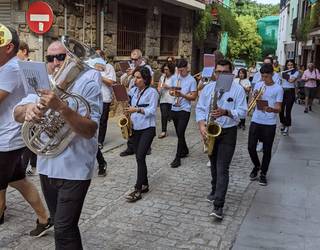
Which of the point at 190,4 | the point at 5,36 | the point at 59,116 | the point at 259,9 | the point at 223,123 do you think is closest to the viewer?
the point at 59,116

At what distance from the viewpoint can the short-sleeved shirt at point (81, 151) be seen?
3.03 m

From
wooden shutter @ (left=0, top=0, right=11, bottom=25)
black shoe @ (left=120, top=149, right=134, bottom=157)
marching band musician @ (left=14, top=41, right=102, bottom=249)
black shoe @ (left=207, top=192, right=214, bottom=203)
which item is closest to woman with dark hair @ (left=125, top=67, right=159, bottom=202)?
black shoe @ (left=207, top=192, right=214, bottom=203)

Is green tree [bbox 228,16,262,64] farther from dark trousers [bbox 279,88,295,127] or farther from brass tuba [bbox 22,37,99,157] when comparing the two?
brass tuba [bbox 22,37,99,157]

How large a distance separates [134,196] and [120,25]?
26.6ft

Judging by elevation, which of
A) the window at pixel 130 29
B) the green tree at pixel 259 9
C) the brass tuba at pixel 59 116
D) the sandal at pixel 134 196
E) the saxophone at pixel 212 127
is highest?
the green tree at pixel 259 9

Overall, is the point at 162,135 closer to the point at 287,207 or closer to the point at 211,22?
the point at 287,207

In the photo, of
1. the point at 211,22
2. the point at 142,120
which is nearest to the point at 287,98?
the point at 142,120

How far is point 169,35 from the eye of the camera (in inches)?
663

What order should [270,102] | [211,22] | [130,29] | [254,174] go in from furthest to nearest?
[211,22] < [130,29] < [254,174] < [270,102]

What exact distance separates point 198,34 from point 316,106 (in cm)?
546

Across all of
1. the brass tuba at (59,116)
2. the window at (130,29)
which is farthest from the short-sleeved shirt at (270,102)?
the window at (130,29)

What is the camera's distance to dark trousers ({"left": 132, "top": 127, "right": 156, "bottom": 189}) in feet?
18.1

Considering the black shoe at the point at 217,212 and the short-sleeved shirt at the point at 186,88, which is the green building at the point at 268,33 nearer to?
the short-sleeved shirt at the point at 186,88

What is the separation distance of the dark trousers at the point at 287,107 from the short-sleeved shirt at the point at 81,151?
820cm
